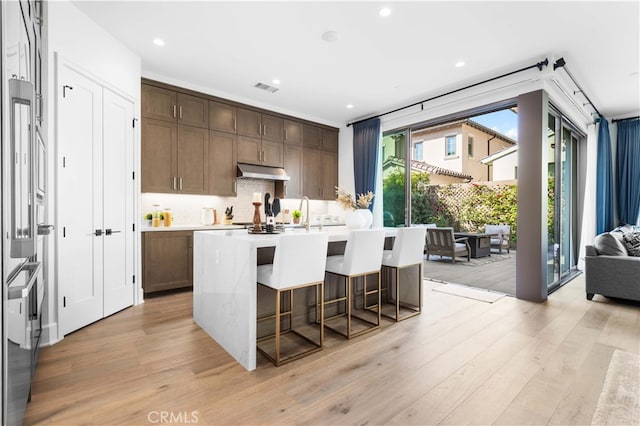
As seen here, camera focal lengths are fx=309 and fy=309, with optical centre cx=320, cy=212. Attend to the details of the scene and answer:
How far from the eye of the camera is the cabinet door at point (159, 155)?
4035 millimetres

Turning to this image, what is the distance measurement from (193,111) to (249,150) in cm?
100

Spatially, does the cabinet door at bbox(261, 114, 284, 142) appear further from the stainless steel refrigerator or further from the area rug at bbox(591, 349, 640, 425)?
the area rug at bbox(591, 349, 640, 425)

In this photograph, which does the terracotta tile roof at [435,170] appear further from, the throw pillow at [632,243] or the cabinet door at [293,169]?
the throw pillow at [632,243]

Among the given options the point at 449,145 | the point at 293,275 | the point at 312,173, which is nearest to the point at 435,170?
the point at 449,145

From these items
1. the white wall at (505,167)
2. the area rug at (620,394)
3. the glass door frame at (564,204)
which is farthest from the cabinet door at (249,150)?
the white wall at (505,167)

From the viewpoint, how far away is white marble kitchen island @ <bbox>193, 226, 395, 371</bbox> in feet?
7.08

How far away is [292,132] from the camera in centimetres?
568

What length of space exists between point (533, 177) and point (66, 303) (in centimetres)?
516

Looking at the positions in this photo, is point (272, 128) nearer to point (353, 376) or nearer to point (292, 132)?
point (292, 132)

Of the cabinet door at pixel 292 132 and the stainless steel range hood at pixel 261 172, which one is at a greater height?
the cabinet door at pixel 292 132

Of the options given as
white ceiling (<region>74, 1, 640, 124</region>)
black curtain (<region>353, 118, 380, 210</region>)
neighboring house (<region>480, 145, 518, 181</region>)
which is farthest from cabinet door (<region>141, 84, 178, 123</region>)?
neighboring house (<region>480, 145, 518, 181</region>)

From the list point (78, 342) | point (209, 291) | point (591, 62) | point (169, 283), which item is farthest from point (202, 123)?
point (591, 62)

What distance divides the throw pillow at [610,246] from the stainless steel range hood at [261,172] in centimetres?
447

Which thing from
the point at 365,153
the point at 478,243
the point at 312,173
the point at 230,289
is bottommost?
the point at 478,243
